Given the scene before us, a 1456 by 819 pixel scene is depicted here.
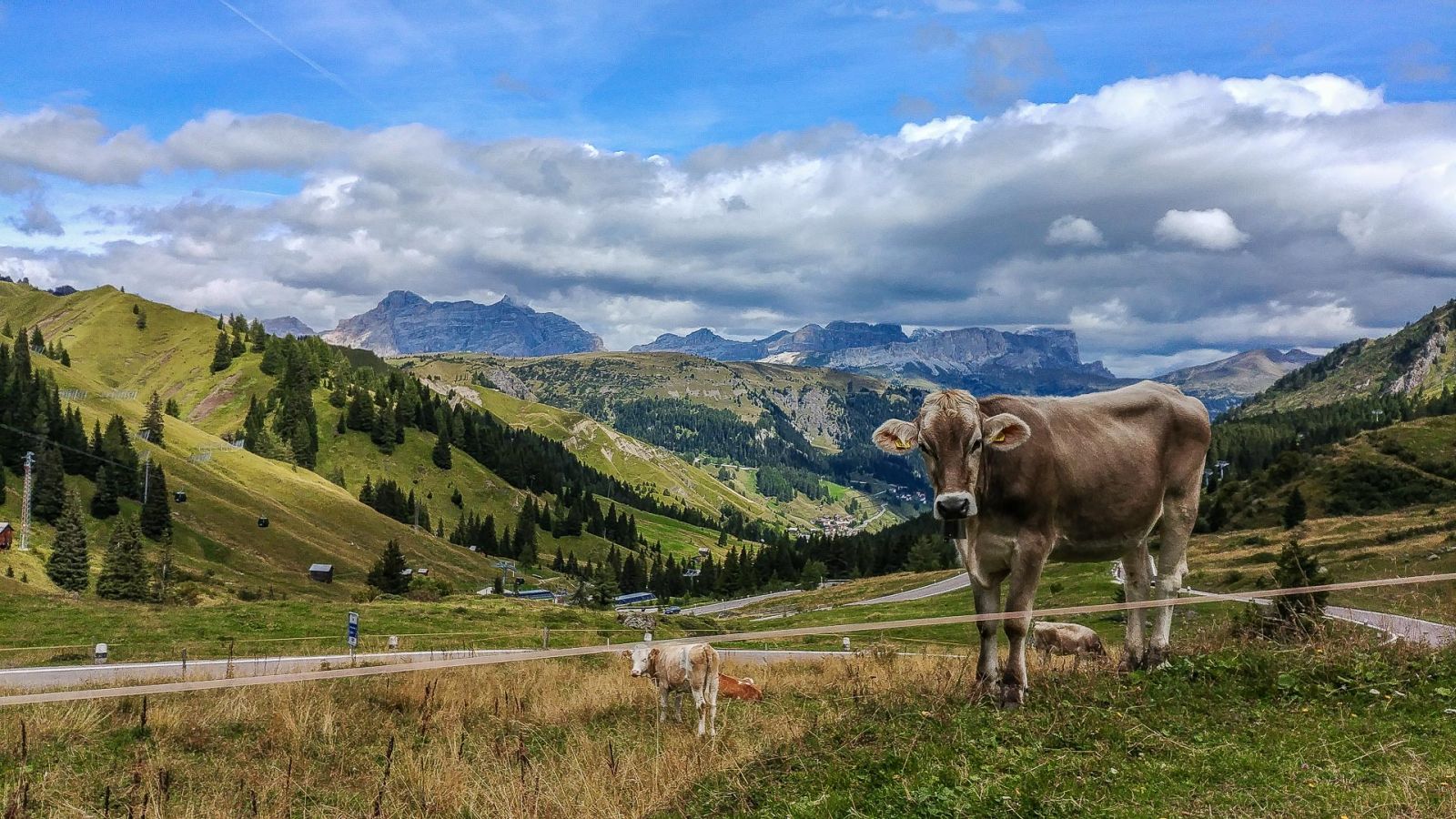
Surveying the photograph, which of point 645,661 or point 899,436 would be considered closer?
point 899,436

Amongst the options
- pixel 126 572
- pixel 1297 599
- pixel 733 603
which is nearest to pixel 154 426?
pixel 126 572

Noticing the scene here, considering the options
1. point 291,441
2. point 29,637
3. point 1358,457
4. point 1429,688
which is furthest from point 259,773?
point 291,441

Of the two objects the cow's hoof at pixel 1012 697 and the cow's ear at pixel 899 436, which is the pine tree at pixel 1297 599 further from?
the cow's ear at pixel 899 436

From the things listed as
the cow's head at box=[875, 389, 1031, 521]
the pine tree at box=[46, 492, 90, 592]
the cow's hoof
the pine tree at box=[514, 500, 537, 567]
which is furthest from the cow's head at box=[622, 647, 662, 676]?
the pine tree at box=[514, 500, 537, 567]

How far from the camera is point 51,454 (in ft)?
373

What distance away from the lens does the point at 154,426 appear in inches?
5915

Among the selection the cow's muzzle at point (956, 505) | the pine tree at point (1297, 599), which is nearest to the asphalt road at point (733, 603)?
the pine tree at point (1297, 599)

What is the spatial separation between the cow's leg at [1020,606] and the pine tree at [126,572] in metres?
87.0

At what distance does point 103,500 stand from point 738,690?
135561 millimetres

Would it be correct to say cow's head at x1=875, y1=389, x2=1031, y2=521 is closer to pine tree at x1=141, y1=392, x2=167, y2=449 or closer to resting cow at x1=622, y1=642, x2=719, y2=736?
resting cow at x1=622, y1=642, x2=719, y2=736

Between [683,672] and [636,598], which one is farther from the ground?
[683,672]

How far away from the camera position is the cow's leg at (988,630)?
972cm

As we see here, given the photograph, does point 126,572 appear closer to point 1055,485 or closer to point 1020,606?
point 1020,606

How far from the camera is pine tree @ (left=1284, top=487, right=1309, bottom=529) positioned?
116 meters
